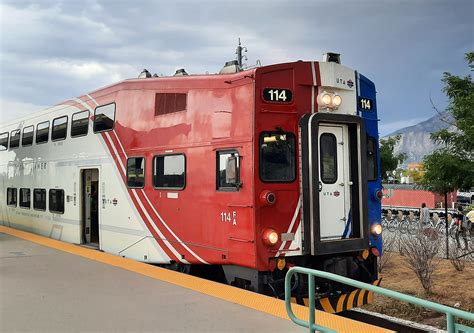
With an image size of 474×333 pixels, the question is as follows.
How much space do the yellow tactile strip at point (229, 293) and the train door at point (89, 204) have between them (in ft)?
4.28

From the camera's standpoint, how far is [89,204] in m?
10.7

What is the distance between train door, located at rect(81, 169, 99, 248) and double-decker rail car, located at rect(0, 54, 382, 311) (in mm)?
1786

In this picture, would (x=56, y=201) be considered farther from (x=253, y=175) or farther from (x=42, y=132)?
(x=253, y=175)

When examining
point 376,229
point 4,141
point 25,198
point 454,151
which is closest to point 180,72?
point 376,229

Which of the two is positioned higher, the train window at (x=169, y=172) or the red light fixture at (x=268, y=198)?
the train window at (x=169, y=172)

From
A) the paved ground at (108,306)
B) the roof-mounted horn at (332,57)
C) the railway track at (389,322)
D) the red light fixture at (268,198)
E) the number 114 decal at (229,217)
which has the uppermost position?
the roof-mounted horn at (332,57)

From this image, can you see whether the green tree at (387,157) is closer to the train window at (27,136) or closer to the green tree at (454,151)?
the green tree at (454,151)

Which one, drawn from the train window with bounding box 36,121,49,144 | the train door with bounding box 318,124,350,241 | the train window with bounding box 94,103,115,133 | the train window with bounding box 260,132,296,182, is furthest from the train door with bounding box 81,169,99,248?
the train door with bounding box 318,124,350,241

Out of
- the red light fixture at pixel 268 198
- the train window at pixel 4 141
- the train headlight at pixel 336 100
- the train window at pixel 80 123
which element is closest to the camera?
the red light fixture at pixel 268 198

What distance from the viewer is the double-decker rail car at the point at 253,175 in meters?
6.28

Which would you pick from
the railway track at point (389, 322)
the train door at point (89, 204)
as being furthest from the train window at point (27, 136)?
the railway track at point (389, 322)

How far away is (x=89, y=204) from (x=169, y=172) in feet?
12.6

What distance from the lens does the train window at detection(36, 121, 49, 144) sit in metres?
12.2

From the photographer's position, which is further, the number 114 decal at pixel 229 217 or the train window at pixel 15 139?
the train window at pixel 15 139
